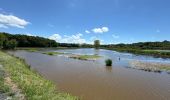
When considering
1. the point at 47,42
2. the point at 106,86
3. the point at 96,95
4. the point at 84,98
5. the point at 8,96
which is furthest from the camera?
the point at 47,42

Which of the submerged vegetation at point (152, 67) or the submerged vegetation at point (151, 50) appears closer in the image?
the submerged vegetation at point (152, 67)

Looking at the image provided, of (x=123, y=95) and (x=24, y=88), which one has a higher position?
(x=24, y=88)

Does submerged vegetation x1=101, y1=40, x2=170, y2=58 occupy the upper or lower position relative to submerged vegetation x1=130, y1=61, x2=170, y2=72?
upper

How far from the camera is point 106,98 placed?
14.3 meters

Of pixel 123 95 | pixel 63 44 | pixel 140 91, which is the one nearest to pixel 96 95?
pixel 123 95

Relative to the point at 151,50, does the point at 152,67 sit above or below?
below

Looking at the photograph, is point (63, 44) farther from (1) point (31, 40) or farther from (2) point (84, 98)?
(2) point (84, 98)

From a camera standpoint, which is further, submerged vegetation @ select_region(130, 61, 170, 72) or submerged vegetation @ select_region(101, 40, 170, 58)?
submerged vegetation @ select_region(101, 40, 170, 58)

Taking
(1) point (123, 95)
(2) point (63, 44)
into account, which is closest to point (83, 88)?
(1) point (123, 95)

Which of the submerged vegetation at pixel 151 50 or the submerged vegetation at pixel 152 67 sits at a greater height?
the submerged vegetation at pixel 151 50

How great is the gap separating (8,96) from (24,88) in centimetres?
179

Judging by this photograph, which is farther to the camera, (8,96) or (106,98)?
(106,98)

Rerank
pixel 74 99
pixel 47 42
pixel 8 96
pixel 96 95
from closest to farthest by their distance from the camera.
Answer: pixel 8 96, pixel 74 99, pixel 96 95, pixel 47 42

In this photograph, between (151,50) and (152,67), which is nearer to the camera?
(152,67)
